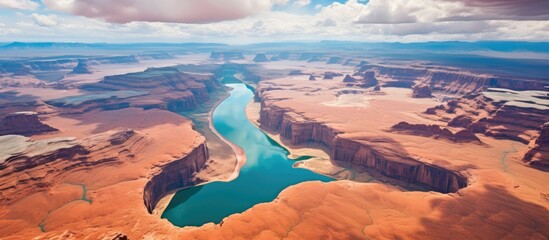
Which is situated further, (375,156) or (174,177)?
(375,156)

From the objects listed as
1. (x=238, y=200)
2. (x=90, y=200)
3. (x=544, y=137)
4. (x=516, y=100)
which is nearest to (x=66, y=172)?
(x=90, y=200)

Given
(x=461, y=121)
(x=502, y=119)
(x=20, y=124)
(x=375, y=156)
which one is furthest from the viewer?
(x=461, y=121)

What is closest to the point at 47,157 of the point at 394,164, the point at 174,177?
the point at 174,177

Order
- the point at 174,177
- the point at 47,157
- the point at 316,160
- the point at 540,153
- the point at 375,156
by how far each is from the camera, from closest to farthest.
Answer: the point at 47,157 < the point at 540,153 < the point at 174,177 < the point at 375,156 < the point at 316,160

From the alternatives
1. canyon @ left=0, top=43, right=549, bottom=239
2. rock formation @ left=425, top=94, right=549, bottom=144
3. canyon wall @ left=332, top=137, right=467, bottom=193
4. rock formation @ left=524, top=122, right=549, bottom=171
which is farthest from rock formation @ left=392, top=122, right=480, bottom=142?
rock formation @ left=524, top=122, right=549, bottom=171

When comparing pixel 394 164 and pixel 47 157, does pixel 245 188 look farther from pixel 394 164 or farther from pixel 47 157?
pixel 47 157

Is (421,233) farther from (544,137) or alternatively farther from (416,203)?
(544,137)

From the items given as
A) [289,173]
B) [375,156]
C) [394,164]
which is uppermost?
[375,156]

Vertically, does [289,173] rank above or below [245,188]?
above
